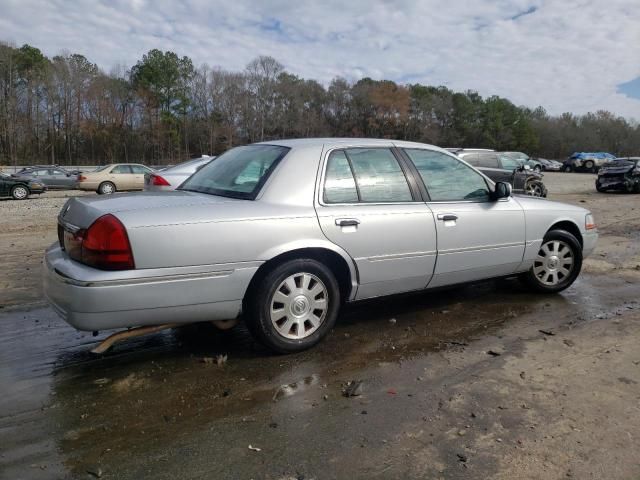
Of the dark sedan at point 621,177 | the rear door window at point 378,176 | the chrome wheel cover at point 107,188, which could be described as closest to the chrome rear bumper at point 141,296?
the rear door window at point 378,176

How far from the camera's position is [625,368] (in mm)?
3752

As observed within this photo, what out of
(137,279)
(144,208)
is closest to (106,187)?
(144,208)

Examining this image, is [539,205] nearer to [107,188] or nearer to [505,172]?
[505,172]

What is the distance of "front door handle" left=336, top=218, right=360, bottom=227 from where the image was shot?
393cm

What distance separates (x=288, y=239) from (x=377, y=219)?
2.57 ft

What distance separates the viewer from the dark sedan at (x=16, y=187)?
2003cm

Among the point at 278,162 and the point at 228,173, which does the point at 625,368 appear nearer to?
the point at 278,162

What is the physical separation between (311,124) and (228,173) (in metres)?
76.2

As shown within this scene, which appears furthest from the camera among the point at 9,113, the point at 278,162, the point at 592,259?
the point at 9,113

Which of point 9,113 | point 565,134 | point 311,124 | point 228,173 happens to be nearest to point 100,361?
point 228,173

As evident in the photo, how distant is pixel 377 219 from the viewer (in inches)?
161

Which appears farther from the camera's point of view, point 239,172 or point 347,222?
point 239,172

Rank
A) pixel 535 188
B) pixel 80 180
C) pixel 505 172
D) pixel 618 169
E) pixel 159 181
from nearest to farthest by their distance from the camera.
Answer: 1. pixel 159 181
2. pixel 505 172
3. pixel 535 188
4. pixel 618 169
5. pixel 80 180

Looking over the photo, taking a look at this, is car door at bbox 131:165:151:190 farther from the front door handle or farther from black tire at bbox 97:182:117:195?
the front door handle
